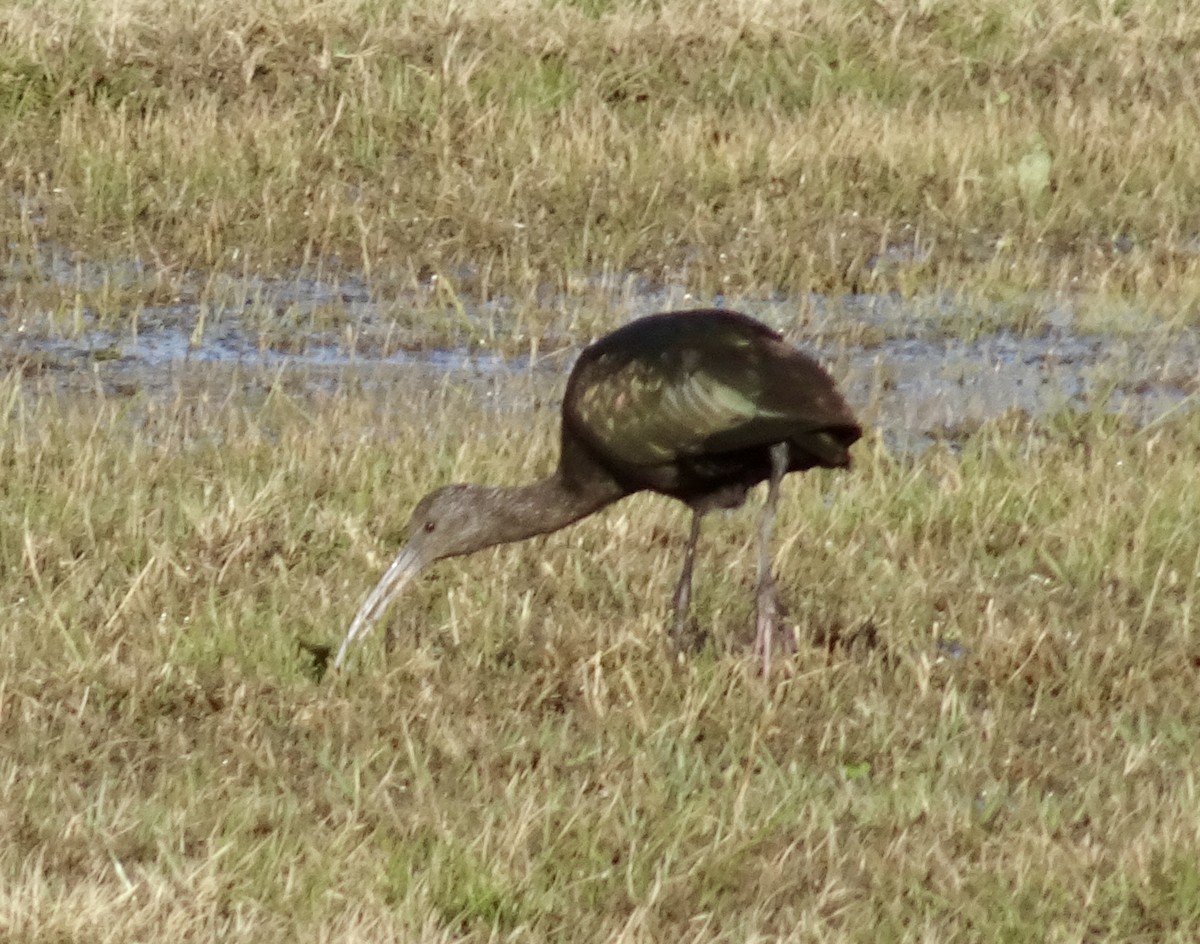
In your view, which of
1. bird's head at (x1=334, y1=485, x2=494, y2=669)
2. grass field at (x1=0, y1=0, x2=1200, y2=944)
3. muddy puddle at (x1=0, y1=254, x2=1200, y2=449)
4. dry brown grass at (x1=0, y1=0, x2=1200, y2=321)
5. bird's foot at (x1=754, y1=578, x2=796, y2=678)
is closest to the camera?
grass field at (x1=0, y1=0, x2=1200, y2=944)

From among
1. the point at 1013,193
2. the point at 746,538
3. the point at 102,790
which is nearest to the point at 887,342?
the point at 1013,193

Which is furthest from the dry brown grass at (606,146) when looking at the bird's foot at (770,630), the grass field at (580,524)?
the bird's foot at (770,630)

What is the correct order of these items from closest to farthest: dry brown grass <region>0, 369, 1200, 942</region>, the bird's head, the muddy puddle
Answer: dry brown grass <region>0, 369, 1200, 942</region>
the bird's head
the muddy puddle

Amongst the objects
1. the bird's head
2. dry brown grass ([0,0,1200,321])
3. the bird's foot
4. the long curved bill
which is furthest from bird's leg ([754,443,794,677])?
dry brown grass ([0,0,1200,321])

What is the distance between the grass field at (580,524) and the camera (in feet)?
13.2

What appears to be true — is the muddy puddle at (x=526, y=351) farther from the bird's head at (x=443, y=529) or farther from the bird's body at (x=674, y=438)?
the bird's head at (x=443, y=529)

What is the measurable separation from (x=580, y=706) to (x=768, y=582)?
54 cm

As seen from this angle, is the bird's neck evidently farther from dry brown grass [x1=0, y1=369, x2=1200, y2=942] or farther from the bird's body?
dry brown grass [x1=0, y1=369, x2=1200, y2=942]

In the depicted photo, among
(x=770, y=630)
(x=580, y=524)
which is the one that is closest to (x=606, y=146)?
(x=580, y=524)

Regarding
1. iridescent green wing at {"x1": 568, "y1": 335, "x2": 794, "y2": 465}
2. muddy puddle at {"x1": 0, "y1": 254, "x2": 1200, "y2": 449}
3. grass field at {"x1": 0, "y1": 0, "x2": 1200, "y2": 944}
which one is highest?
iridescent green wing at {"x1": 568, "y1": 335, "x2": 794, "y2": 465}

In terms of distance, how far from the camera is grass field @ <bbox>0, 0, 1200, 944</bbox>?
4020 mm

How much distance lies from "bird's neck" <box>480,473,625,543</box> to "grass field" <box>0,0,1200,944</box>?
0.50 ft

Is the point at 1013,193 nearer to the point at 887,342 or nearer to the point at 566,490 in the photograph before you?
the point at 887,342

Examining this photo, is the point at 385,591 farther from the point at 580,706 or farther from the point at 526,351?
the point at 526,351
